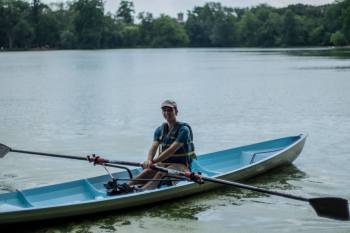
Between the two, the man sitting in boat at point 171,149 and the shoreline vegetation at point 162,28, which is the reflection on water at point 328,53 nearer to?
the shoreline vegetation at point 162,28

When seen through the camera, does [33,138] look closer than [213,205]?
No

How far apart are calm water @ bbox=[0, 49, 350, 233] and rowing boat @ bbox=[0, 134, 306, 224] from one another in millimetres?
292

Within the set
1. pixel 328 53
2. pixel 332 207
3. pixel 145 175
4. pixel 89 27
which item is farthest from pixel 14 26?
pixel 332 207

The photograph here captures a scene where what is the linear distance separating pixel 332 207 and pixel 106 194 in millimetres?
4321

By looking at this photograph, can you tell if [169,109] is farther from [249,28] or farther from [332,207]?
[249,28]

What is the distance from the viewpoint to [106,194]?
1199 centimetres

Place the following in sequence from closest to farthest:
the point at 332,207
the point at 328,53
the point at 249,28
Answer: the point at 332,207 → the point at 328,53 → the point at 249,28

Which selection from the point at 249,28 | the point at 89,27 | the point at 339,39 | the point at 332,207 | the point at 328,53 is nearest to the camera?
the point at 332,207

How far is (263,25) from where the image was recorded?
527 ft

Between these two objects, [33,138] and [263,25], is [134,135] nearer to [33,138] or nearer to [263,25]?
[33,138]

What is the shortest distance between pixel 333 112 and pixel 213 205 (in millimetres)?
16735

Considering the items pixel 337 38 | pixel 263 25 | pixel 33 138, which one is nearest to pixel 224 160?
pixel 33 138

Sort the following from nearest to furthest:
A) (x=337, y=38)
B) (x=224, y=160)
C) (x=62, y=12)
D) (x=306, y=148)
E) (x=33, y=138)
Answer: (x=224, y=160), (x=306, y=148), (x=33, y=138), (x=337, y=38), (x=62, y=12)

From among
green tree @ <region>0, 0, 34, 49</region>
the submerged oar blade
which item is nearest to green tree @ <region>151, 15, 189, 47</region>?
green tree @ <region>0, 0, 34, 49</region>
